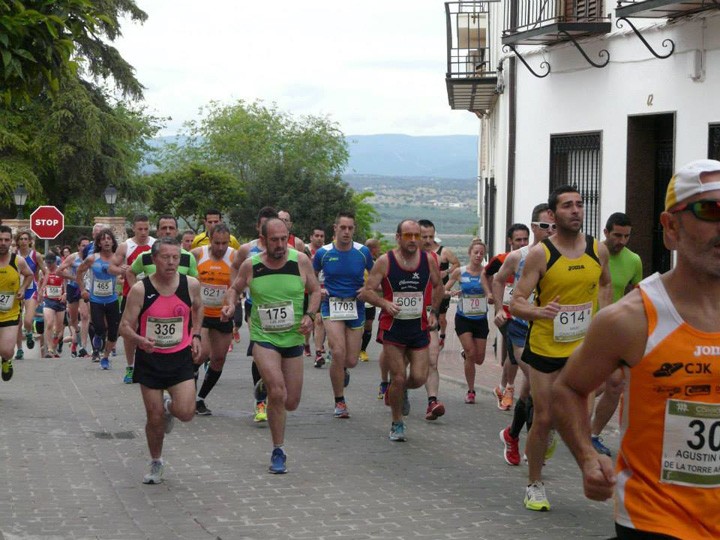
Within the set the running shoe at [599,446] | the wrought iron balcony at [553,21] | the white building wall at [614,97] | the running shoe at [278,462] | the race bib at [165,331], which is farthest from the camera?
the wrought iron balcony at [553,21]

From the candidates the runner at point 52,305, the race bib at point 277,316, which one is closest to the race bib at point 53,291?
the runner at point 52,305

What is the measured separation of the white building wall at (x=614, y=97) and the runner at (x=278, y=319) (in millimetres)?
6406

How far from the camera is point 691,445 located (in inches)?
143

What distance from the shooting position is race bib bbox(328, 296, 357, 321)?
12805 mm

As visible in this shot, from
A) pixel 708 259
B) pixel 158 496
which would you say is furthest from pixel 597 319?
pixel 158 496

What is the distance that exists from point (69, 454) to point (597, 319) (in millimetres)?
7325

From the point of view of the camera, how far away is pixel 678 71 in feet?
49.1

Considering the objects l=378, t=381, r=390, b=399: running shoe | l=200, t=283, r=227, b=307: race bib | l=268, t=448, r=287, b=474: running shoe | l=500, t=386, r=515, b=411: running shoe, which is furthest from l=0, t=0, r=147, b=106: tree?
l=500, t=386, r=515, b=411: running shoe

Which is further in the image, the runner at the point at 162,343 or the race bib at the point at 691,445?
the runner at the point at 162,343

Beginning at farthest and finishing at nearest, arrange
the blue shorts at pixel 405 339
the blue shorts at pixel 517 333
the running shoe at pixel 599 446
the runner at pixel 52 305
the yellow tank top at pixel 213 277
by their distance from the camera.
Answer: the runner at pixel 52 305 → the yellow tank top at pixel 213 277 → the blue shorts at pixel 405 339 → the blue shorts at pixel 517 333 → the running shoe at pixel 599 446

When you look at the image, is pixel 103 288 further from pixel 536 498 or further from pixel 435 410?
pixel 536 498

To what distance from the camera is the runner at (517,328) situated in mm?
9508

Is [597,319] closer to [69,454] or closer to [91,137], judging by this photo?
[69,454]

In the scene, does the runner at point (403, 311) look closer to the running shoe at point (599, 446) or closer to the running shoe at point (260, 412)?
the running shoe at point (260, 412)
